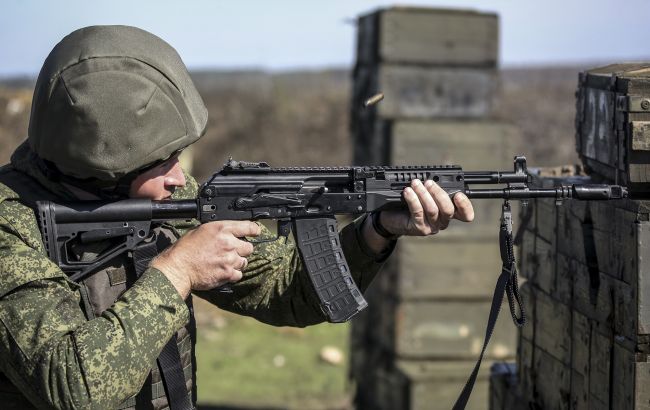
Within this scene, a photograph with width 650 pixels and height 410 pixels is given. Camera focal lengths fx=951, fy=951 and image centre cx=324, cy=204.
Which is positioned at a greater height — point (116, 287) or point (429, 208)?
point (429, 208)

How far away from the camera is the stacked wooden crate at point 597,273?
306 cm

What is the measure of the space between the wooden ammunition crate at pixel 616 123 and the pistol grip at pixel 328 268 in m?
1.05

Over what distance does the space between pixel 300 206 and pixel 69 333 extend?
3.35 feet

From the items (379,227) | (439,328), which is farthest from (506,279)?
(439,328)

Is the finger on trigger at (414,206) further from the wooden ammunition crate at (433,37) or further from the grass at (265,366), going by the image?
the grass at (265,366)

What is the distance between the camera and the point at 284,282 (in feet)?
12.4

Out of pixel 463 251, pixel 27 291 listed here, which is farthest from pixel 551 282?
pixel 463 251

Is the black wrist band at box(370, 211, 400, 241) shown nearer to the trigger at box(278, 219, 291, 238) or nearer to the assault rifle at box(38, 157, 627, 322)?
the assault rifle at box(38, 157, 627, 322)

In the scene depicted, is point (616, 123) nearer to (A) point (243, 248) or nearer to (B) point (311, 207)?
(B) point (311, 207)

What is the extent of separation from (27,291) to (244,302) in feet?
3.51

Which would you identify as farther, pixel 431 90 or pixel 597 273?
pixel 431 90

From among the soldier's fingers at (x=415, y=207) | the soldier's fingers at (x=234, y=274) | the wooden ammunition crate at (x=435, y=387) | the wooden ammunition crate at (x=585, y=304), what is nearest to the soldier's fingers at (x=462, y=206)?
the soldier's fingers at (x=415, y=207)

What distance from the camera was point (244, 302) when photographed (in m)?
3.82

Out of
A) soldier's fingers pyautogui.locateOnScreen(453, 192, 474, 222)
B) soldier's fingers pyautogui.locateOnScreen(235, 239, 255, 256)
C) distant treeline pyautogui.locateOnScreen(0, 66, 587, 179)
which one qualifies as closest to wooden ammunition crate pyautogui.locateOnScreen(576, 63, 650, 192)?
soldier's fingers pyautogui.locateOnScreen(453, 192, 474, 222)
